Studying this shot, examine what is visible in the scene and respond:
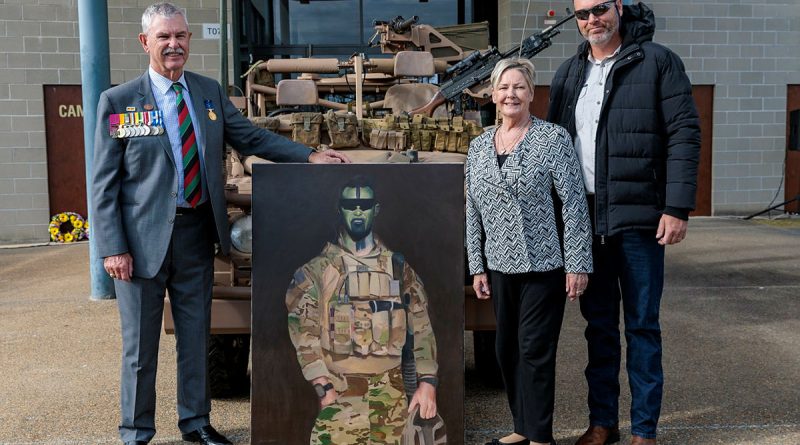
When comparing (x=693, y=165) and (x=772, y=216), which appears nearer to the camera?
(x=693, y=165)

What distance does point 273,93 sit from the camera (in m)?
6.80

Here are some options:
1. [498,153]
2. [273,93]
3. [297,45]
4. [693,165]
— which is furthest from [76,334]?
[297,45]

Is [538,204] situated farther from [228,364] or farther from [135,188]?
[228,364]

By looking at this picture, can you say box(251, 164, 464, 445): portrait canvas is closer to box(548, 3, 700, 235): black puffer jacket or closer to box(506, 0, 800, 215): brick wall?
box(548, 3, 700, 235): black puffer jacket

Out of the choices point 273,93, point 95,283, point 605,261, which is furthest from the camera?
point 95,283

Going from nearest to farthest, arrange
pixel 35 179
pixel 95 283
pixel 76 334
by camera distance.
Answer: pixel 76 334, pixel 95 283, pixel 35 179

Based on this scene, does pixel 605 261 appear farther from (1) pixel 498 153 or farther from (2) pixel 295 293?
(2) pixel 295 293

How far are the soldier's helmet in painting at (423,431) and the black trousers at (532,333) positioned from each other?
383 mm

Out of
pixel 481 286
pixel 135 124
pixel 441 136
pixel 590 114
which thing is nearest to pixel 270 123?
pixel 441 136

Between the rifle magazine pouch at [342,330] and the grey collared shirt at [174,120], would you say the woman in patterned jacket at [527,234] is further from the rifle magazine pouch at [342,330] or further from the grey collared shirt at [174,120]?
the grey collared shirt at [174,120]

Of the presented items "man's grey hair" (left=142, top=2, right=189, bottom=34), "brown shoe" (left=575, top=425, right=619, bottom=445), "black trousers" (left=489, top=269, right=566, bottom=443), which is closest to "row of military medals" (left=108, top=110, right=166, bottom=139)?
"man's grey hair" (left=142, top=2, right=189, bottom=34)

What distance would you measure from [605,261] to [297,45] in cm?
1090

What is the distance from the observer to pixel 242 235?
3891 mm

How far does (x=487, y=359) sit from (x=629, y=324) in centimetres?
123
